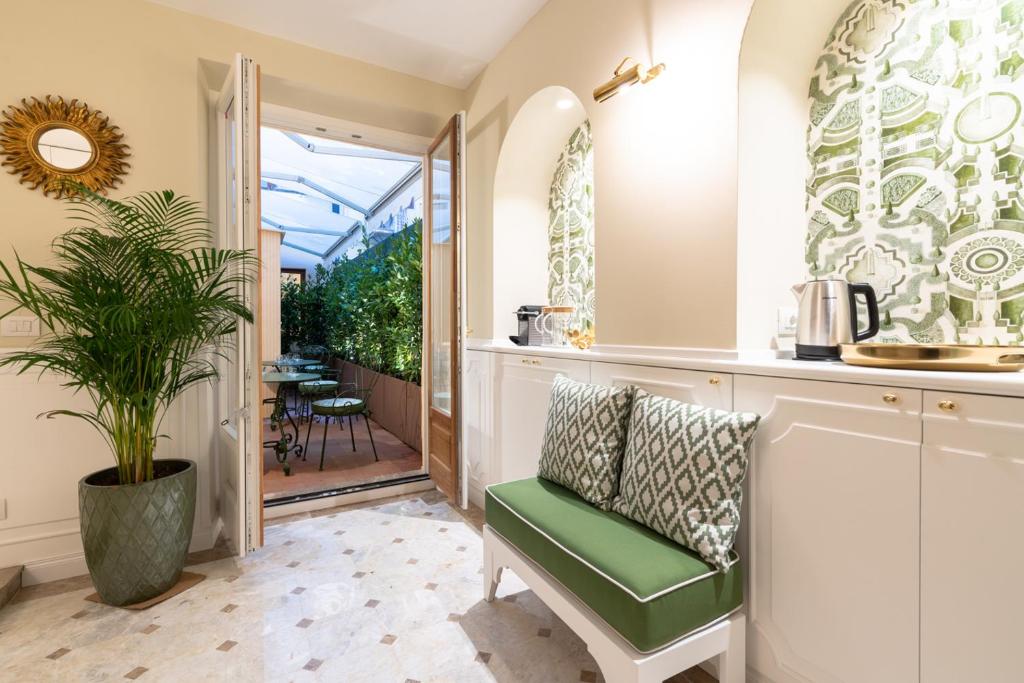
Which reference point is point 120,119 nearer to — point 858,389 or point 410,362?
point 410,362

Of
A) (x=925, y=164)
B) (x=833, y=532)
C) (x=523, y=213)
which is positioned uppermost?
(x=523, y=213)

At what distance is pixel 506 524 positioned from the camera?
192cm

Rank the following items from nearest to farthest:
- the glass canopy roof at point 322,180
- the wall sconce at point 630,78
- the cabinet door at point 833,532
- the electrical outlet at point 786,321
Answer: the cabinet door at point 833,532, the electrical outlet at point 786,321, the wall sconce at point 630,78, the glass canopy roof at point 322,180

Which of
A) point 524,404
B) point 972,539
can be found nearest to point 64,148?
point 524,404

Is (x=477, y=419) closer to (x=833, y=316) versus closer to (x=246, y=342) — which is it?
(x=246, y=342)

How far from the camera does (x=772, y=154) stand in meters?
1.68

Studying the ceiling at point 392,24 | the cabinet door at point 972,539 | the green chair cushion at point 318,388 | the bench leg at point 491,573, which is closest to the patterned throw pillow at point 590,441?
the bench leg at point 491,573

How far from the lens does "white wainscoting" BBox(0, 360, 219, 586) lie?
2.30 metres

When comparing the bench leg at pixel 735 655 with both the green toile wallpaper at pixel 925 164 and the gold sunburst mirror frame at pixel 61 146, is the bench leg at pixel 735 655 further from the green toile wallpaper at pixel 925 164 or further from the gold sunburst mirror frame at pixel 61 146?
the gold sunburst mirror frame at pixel 61 146

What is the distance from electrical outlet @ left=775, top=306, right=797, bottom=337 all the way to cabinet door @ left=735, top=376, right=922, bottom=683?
32 centimetres

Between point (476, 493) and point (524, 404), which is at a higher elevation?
point (524, 404)

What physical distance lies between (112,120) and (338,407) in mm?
2485

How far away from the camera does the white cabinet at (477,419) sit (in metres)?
3.08

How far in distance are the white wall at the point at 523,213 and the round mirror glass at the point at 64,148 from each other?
2.20 metres
